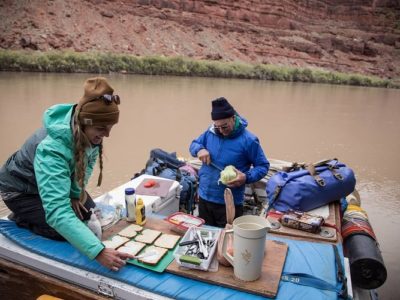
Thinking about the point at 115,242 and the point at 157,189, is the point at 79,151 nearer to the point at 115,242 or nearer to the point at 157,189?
the point at 115,242

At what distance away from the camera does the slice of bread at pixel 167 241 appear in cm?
208

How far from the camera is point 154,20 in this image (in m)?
32.3

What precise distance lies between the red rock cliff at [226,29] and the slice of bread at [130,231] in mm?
24659

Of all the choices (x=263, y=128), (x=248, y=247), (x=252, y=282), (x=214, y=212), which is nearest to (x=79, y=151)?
(x=248, y=247)

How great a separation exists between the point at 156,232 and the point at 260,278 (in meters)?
0.72

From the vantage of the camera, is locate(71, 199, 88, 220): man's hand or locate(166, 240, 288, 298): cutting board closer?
locate(166, 240, 288, 298): cutting board

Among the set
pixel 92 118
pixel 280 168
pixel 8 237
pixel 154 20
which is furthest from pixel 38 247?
pixel 154 20

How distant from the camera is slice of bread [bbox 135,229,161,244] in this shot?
6.97 ft

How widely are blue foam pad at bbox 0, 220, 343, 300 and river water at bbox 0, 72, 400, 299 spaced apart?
5.05ft

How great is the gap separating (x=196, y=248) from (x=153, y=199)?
1005 millimetres

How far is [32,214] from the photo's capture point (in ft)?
6.98

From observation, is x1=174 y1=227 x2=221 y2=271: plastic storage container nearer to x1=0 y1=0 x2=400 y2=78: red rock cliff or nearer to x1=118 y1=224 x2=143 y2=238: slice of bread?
x1=118 y1=224 x2=143 y2=238: slice of bread

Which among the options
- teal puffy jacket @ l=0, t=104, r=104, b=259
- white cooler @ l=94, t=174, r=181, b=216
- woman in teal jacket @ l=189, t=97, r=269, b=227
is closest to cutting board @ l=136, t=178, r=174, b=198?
white cooler @ l=94, t=174, r=181, b=216

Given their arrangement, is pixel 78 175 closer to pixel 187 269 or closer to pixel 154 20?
pixel 187 269
